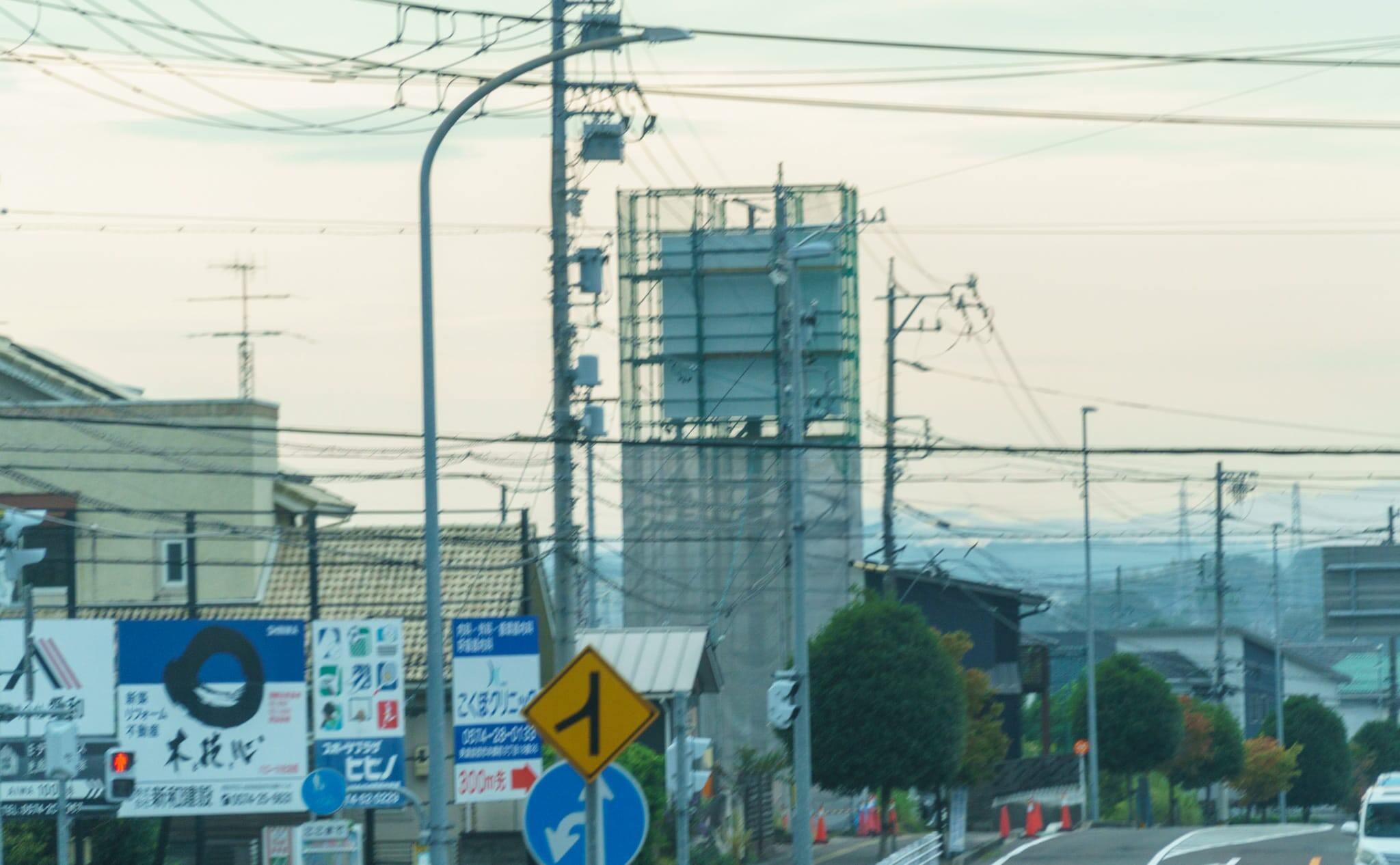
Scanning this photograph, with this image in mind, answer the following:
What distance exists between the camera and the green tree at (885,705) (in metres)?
34.2

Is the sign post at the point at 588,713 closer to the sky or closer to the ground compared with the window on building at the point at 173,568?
closer to the ground

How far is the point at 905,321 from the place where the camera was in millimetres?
45188

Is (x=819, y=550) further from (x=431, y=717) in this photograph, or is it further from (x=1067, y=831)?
(x=431, y=717)

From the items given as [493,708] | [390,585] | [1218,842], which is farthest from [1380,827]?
[390,585]

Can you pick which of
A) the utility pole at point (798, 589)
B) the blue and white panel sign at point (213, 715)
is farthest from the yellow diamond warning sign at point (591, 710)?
the blue and white panel sign at point (213, 715)

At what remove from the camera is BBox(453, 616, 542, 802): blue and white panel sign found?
84.7ft

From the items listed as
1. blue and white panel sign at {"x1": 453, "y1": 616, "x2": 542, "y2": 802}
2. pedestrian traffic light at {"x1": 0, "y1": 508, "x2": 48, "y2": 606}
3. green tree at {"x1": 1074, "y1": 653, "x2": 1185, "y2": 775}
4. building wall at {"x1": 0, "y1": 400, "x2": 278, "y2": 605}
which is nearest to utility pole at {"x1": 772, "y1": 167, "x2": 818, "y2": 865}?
blue and white panel sign at {"x1": 453, "y1": 616, "x2": 542, "y2": 802}

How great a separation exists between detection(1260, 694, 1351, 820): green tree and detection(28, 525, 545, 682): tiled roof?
147 feet

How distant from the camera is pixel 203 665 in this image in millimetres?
29031

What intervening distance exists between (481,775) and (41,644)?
769 cm

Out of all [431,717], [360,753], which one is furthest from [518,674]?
[431,717]

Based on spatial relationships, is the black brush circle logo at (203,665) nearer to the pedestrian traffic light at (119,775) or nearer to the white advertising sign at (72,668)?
the white advertising sign at (72,668)

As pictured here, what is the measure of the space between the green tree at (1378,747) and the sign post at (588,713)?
82476 millimetres

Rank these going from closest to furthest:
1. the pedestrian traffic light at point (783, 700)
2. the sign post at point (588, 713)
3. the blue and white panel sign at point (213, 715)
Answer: the sign post at point (588, 713) → the pedestrian traffic light at point (783, 700) → the blue and white panel sign at point (213, 715)
